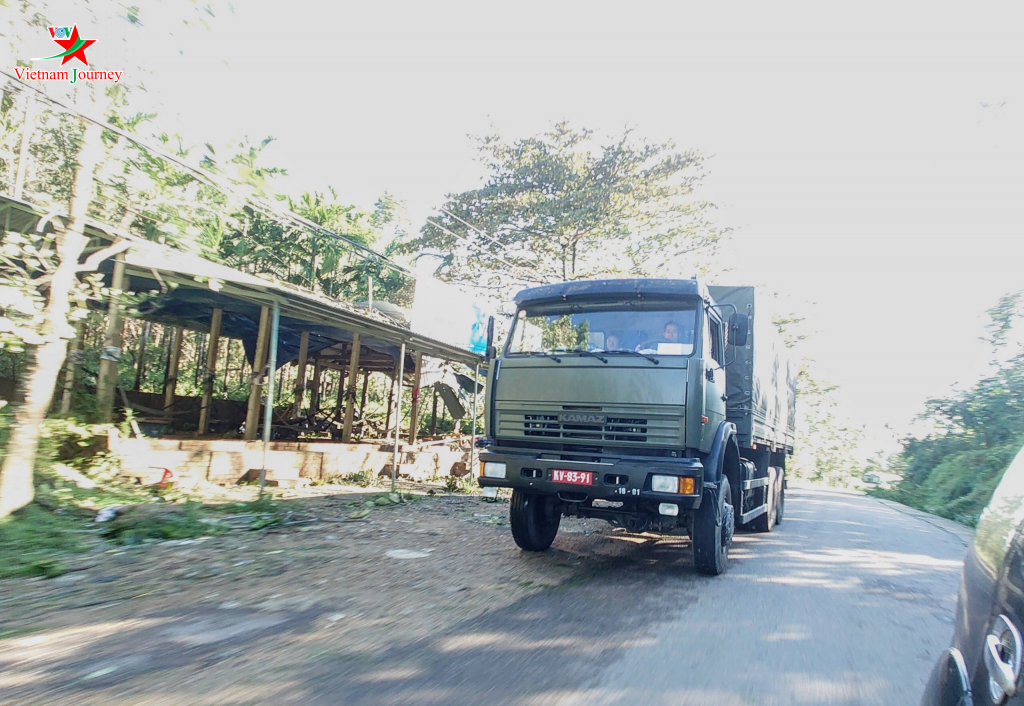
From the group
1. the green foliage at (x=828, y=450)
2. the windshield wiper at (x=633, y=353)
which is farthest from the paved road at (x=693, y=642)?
the green foliage at (x=828, y=450)

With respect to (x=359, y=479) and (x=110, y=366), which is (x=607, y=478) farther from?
(x=359, y=479)

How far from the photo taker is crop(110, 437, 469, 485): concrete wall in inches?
387

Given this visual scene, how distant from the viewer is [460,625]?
4488 millimetres

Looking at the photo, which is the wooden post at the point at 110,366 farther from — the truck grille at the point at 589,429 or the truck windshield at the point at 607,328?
the truck grille at the point at 589,429

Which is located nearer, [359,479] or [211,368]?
[211,368]

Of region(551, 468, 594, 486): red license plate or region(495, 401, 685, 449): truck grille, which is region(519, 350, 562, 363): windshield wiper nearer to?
region(495, 401, 685, 449): truck grille

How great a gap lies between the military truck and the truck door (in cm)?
1

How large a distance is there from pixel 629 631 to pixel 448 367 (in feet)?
42.9

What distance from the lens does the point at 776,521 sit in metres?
10.7

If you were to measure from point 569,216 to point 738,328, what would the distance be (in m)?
12.0

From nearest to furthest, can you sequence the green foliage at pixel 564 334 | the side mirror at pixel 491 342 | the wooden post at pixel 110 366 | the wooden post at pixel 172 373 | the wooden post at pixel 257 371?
the green foliage at pixel 564 334 < the side mirror at pixel 491 342 < the wooden post at pixel 110 366 < the wooden post at pixel 257 371 < the wooden post at pixel 172 373

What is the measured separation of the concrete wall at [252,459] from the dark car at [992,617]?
10238 mm

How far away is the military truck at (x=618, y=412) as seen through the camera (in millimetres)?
5809

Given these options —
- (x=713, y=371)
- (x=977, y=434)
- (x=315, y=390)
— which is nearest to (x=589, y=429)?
(x=713, y=371)
